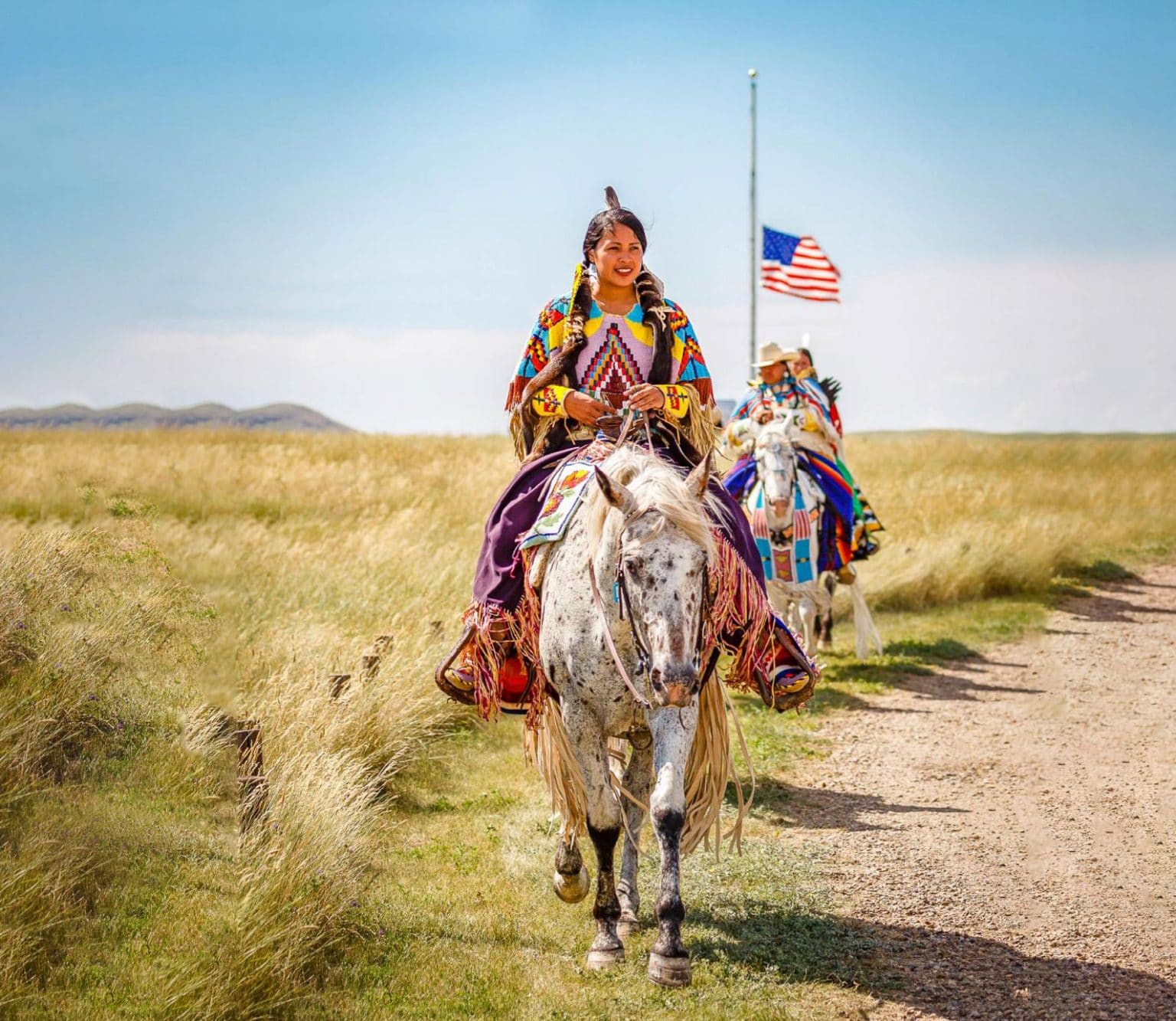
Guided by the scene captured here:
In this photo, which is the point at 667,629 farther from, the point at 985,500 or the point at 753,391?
the point at 985,500

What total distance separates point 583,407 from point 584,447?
0.80 ft

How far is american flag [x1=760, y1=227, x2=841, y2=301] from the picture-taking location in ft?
49.8

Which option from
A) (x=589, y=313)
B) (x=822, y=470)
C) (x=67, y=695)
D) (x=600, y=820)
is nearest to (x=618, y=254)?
(x=589, y=313)

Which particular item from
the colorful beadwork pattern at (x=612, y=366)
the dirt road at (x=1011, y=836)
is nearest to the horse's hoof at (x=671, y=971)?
the dirt road at (x=1011, y=836)

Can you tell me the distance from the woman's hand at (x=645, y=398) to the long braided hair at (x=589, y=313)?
239 mm

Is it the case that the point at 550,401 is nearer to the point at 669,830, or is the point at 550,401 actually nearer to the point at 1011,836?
the point at 669,830

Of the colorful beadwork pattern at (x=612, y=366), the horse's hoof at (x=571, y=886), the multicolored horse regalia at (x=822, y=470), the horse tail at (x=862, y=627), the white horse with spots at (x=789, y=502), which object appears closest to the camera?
the horse's hoof at (x=571, y=886)

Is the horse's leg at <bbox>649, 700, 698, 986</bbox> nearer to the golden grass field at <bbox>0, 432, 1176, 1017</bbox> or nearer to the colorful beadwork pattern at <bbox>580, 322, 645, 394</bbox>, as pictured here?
the golden grass field at <bbox>0, 432, 1176, 1017</bbox>

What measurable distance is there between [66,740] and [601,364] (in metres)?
3.01

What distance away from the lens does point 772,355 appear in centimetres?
1121

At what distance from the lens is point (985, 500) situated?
19125 millimetres

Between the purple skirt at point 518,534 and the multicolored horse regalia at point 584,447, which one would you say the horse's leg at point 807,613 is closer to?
the multicolored horse regalia at point 584,447

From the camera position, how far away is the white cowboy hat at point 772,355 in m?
11.1

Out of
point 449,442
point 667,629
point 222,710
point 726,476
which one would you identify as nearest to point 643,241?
point 667,629
